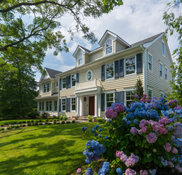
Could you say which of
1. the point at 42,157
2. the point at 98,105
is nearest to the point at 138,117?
the point at 42,157

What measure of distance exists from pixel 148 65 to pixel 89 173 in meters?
10.1

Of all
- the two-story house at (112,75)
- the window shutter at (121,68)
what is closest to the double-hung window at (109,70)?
the two-story house at (112,75)

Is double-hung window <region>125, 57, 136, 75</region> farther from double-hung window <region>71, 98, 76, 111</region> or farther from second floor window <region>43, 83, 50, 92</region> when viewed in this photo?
second floor window <region>43, 83, 50, 92</region>

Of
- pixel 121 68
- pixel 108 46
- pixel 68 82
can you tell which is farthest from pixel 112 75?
pixel 68 82

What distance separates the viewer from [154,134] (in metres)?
1.57

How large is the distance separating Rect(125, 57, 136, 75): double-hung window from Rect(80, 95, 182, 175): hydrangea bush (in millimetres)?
8261

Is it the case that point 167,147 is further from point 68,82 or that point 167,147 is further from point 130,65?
point 68,82

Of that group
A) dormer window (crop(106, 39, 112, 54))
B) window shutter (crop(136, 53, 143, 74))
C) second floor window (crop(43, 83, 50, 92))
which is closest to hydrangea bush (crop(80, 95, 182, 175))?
window shutter (crop(136, 53, 143, 74))

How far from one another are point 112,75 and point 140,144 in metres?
10.1

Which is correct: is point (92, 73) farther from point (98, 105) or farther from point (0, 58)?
point (0, 58)

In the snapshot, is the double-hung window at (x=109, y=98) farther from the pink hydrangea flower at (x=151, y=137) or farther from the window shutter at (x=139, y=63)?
the pink hydrangea flower at (x=151, y=137)

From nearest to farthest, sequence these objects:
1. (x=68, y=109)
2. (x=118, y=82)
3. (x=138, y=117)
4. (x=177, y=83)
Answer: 1. (x=138, y=117)
2. (x=177, y=83)
3. (x=118, y=82)
4. (x=68, y=109)

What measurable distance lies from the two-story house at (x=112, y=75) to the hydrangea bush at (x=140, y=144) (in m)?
7.84

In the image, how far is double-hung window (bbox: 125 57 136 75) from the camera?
33.3 feet
